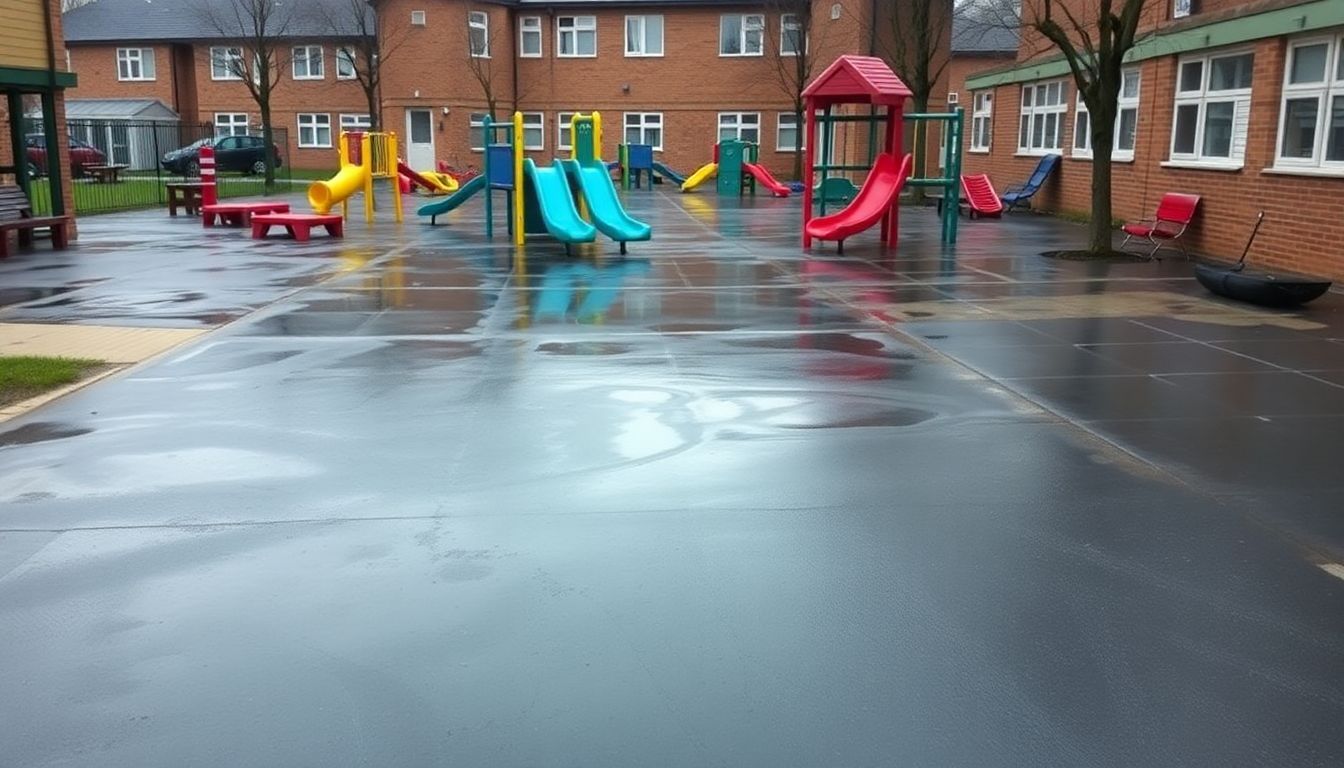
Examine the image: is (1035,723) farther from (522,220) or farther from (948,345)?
(522,220)

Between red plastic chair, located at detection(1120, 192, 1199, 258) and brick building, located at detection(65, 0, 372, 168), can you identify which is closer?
red plastic chair, located at detection(1120, 192, 1199, 258)

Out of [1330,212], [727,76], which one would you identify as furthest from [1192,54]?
[727,76]

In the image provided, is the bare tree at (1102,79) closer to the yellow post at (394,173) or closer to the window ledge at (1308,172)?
the window ledge at (1308,172)

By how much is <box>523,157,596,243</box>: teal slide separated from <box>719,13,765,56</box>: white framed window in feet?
93.8

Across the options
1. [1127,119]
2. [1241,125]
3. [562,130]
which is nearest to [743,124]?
[562,130]

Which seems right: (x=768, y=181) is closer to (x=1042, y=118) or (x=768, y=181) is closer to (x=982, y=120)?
(x=982, y=120)

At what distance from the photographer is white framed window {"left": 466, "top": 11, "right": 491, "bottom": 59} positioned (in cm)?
4416

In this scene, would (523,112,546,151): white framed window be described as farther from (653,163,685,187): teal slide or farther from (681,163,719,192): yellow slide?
(681,163,719,192): yellow slide

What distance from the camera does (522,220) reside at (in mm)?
19406

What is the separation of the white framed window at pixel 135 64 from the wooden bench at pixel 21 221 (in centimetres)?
3550

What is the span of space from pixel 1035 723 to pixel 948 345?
21.8 ft

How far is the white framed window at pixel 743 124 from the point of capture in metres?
46.2

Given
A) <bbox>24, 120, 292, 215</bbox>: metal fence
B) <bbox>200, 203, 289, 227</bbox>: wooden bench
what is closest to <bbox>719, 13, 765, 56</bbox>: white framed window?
<bbox>24, 120, 292, 215</bbox>: metal fence

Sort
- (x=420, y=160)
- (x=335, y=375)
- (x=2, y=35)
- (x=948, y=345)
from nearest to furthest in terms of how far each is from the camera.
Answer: (x=335, y=375), (x=948, y=345), (x=2, y=35), (x=420, y=160)
